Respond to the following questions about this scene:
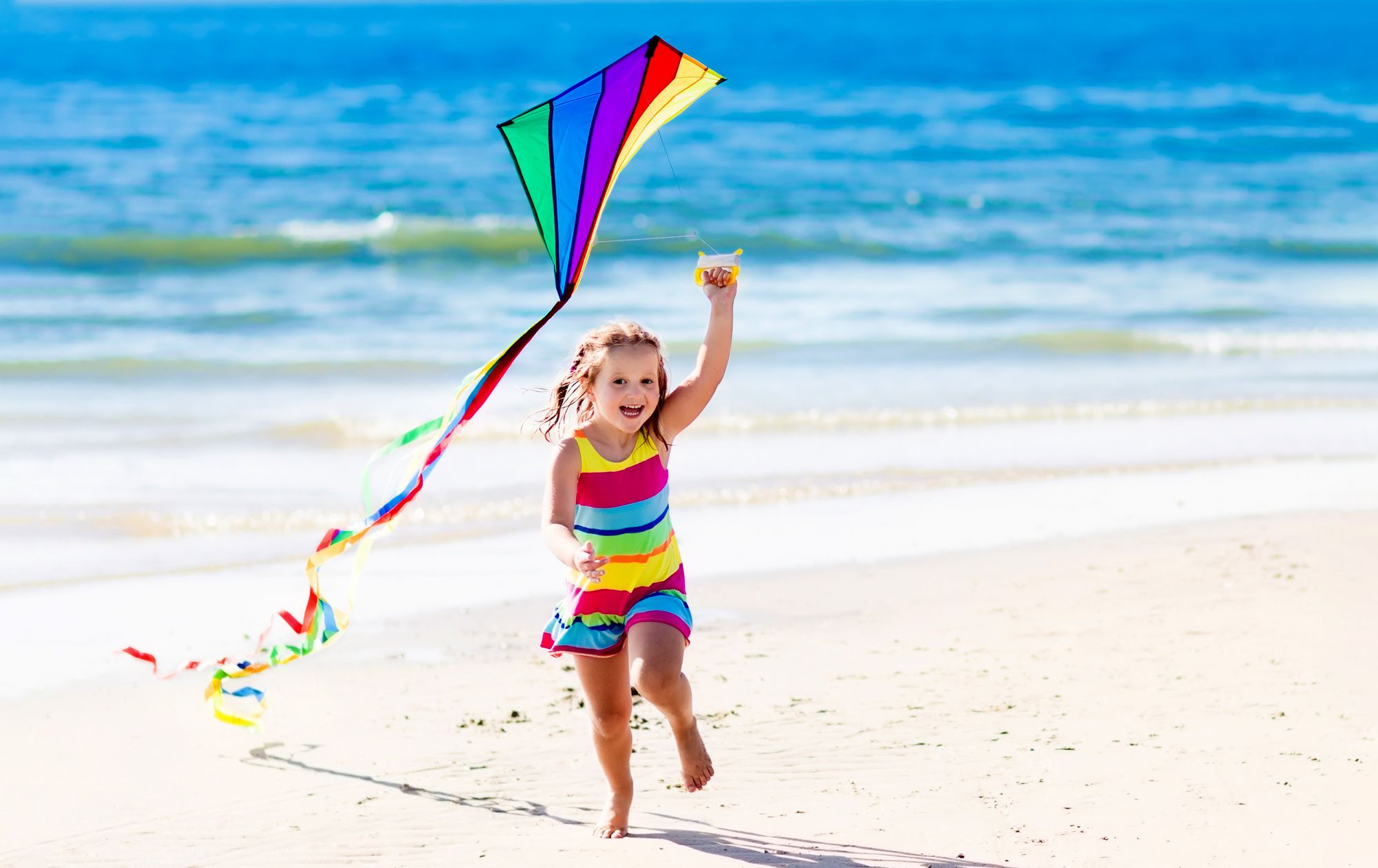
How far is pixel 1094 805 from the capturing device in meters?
3.88

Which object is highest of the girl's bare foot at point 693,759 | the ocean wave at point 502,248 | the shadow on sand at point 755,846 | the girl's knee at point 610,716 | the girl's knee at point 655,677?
the ocean wave at point 502,248

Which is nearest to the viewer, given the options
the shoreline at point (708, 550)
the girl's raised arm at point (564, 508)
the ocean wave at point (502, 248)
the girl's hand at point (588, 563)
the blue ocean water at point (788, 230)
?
the girl's hand at point (588, 563)

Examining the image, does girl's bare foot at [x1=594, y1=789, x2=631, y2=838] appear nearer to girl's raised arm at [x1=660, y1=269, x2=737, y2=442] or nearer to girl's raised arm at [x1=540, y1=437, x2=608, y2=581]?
girl's raised arm at [x1=540, y1=437, x2=608, y2=581]

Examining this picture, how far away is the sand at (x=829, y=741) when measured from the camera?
3801 mm

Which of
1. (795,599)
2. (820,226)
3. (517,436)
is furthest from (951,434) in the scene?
(820,226)

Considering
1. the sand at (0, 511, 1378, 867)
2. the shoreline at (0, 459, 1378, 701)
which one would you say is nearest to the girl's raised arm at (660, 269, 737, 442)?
the sand at (0, 511, 1378, 867)

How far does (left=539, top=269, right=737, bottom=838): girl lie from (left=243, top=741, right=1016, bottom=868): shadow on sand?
147mm

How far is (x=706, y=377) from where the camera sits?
12.7ft

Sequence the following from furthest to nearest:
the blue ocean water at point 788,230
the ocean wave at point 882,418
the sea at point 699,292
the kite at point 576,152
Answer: the blue ocean water at point 788,230 < the ocean wave at point 882,418 < the sea at point 699,292 < the kite at point 576,152

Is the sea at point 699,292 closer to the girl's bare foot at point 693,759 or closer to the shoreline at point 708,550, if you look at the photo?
the shoreline at point 708,550

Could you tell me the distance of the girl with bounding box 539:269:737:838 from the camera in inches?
147

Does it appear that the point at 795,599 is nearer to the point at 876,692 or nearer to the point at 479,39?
the point at 876,692

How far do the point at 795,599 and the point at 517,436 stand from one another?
358 centimetres

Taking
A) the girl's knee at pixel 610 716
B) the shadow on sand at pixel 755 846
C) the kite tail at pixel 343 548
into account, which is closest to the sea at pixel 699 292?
the kite tail at pixel 343 548
